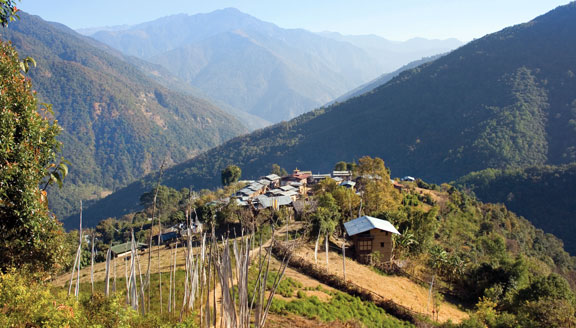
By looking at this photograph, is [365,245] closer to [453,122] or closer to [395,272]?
[395,272]

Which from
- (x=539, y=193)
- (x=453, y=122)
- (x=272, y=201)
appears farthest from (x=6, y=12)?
(x=453, y=122)

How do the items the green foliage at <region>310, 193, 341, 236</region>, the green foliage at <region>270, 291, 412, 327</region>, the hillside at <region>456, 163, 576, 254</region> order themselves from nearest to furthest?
the green foliage at <region>270, 291, 412, 327</region> → the green foliage at <region>310, 193, 341, 236</region> → the hillside at <region>456, 163, 576, 254</region>

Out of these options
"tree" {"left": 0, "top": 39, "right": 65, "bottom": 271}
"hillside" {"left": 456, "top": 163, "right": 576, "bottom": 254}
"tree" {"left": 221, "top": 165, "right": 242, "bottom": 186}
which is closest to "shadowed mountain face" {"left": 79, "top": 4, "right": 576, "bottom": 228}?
"hillside" {"left": 456, "top": 163, "right": 576, "bottom": 254}

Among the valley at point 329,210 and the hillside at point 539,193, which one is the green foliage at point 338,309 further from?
the hillside at point 539,193

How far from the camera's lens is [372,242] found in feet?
80.1

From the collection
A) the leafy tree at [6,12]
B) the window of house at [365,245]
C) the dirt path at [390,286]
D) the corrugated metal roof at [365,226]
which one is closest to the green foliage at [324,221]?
the corrugated metal roof at [365,226]

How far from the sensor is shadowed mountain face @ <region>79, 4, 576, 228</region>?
329ft

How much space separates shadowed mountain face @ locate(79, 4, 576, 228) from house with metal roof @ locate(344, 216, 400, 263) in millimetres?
83488

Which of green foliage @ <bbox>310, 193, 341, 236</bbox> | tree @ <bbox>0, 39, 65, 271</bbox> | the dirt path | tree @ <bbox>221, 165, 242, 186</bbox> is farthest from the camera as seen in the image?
tree @ <bbox>221, 165, 242, 186</bbox>

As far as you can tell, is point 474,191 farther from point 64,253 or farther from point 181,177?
point 181,177

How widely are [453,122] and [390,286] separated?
113333mm

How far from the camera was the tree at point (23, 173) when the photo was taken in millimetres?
6914

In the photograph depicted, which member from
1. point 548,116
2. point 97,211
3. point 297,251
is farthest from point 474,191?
point 97,211

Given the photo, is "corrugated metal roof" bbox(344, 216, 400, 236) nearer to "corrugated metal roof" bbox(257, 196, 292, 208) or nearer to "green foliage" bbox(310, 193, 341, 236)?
"green foliage" bbox(310, 193, 341, 236)
